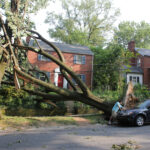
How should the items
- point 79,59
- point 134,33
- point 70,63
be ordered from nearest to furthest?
point 70,63, point 79,59, point 134,33

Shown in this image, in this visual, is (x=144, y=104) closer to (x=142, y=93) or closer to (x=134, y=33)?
(x=142, y=93)

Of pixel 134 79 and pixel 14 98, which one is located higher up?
pixel 134 79

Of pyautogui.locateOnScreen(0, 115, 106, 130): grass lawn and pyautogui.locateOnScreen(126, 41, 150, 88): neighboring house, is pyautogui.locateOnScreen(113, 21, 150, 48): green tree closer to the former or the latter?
pyautogui.locateOnScreen(126, 41, 150, 88): neighboring house

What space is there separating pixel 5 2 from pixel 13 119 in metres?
7.07

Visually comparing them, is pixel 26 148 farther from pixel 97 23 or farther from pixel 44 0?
pixel 97 23

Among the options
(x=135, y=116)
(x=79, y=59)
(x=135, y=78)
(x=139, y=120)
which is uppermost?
(x=79, y=59)

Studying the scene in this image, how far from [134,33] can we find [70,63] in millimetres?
32075

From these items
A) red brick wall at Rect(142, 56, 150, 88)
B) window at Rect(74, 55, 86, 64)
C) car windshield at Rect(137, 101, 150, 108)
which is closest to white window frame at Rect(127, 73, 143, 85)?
red brick wall at Rect(142, 56, 150, 88)

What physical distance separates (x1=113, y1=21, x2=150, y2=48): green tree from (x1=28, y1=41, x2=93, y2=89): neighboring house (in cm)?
2385

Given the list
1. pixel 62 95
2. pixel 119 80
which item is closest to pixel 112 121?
pixel 62 95

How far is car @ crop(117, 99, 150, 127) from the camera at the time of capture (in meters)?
10.0

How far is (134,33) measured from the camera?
52.3 meters

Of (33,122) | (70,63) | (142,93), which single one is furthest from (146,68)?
(33,122)

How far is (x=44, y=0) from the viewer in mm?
12383
